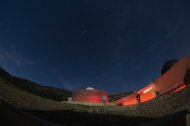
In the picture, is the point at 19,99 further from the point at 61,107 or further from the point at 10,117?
the point at 10,117

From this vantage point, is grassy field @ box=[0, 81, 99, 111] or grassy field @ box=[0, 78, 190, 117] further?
grassy field @ box=[0, 78, 190, 117]

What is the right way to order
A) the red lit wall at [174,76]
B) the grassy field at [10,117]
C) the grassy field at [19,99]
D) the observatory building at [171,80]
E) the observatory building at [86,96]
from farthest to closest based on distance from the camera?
1. the observatory building at [86,96]
2. the red lit wall at [174,76]
3. the observatory building at [171,80]
4. the grassy field at [19,99]
5. the grassy field at [10,117]

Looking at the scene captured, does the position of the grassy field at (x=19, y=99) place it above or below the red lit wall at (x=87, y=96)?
below

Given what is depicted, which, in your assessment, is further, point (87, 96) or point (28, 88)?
point (87, 96)

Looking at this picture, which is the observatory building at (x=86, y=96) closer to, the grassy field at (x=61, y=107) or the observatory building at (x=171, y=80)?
the observatory building at (x=171, y=80)

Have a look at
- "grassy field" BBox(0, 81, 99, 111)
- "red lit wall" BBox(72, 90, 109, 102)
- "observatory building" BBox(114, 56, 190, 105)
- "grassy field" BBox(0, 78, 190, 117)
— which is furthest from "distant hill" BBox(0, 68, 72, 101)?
"observatory building" BBox(114, 56, 190, 105)

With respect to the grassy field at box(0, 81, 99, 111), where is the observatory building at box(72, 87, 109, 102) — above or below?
above

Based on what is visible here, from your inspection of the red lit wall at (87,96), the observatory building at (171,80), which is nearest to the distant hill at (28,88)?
the red lit wall at (87,96)

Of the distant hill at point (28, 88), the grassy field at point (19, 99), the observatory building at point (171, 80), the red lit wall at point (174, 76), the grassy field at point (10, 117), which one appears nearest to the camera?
the grassy field at point (10, 117)

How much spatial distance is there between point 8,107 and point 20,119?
0.47m

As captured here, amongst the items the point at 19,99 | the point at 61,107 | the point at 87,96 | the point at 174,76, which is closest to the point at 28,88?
the point at 87,96

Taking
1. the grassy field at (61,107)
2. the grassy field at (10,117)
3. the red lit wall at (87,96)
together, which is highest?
the red lit wall at (87,96)

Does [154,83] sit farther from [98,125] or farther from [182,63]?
[98,125]

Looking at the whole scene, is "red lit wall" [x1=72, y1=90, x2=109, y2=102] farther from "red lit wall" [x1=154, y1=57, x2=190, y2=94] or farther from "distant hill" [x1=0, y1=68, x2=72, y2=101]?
"red lit wall" [x1=154, y1=57, x2=190, y2=94]
